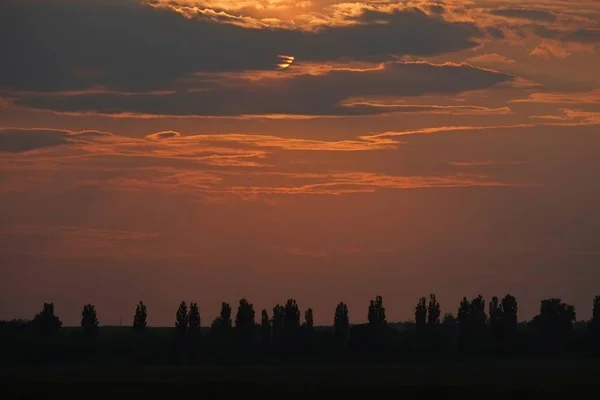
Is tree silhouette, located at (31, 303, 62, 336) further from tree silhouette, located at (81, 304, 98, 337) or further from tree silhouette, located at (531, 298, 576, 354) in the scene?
tree silhouette, located at (531, 298, 576, 354)

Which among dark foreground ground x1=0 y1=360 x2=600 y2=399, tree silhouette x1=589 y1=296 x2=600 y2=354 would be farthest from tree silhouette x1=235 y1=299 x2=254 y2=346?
tree silhouette x1=589 y1=296 x2=600 y2=354

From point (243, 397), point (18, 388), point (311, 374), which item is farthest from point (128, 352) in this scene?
point (243, 397)

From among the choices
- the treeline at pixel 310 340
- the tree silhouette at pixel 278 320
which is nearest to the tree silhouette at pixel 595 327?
the treeline at pixel 310 340

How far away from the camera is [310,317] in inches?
6594

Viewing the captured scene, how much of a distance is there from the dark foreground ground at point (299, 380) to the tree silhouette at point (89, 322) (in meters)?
36.7

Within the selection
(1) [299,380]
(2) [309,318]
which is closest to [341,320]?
(2) [309,318]

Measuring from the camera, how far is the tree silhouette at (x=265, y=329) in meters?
155

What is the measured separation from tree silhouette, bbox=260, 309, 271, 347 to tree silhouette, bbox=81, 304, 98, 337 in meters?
19.2

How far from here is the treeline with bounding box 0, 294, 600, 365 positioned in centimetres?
14512

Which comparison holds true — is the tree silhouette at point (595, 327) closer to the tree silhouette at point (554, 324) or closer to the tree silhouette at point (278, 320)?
the tree silhouette at point (554, 324)

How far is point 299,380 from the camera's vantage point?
347 feet

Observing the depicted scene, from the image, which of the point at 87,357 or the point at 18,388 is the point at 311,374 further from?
the point at 87,357

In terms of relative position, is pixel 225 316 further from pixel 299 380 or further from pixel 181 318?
pixel 299 380

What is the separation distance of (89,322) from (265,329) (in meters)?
20.4
